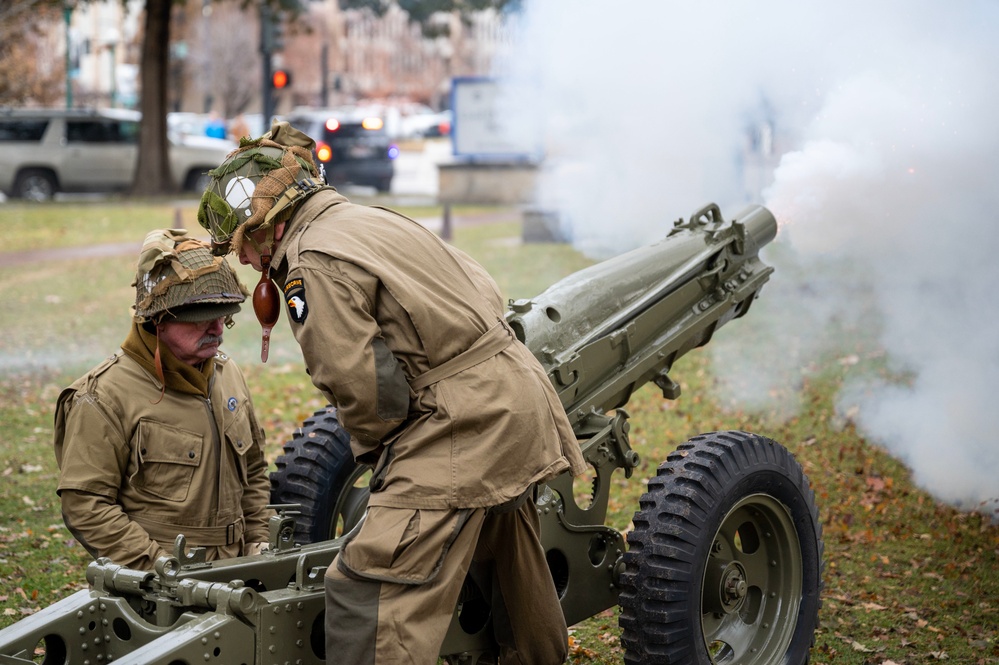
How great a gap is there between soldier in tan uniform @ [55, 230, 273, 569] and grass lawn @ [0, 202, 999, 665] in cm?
166

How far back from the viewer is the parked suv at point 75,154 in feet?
78.2

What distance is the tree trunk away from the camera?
22.6 meters

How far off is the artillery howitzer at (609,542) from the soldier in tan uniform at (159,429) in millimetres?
304

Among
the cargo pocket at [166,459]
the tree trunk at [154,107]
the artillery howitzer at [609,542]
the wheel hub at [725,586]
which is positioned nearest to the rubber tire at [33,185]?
the tree trunk at [154,107]

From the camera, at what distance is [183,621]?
3.61 m

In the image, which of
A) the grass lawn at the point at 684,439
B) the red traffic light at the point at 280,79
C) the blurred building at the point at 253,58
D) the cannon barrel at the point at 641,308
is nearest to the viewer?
the cannon barrel at the point at 641,308

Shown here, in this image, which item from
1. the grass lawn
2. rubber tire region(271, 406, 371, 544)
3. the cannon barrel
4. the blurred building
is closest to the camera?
the cannon barrel

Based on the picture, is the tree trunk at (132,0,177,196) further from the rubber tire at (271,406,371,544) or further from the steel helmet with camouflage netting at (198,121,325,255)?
the steel helmet with camouflage netting at (198,121,325,255)

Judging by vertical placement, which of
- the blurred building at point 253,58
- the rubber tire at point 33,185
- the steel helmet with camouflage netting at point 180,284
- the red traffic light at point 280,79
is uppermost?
the blurred building at point 253,58

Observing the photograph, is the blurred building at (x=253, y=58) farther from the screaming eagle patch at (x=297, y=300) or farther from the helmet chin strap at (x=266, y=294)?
the screaming eagle patch at (x=297, y=300)

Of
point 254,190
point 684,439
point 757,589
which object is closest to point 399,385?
point 254,190

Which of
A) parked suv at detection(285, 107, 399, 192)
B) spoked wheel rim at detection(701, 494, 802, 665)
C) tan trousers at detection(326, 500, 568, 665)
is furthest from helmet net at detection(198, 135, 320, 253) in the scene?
parked suv at detection(285, 107, 399, 192)

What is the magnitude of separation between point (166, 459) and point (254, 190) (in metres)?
1.13

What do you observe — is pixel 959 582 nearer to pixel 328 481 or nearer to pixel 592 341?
pixel 592 341
